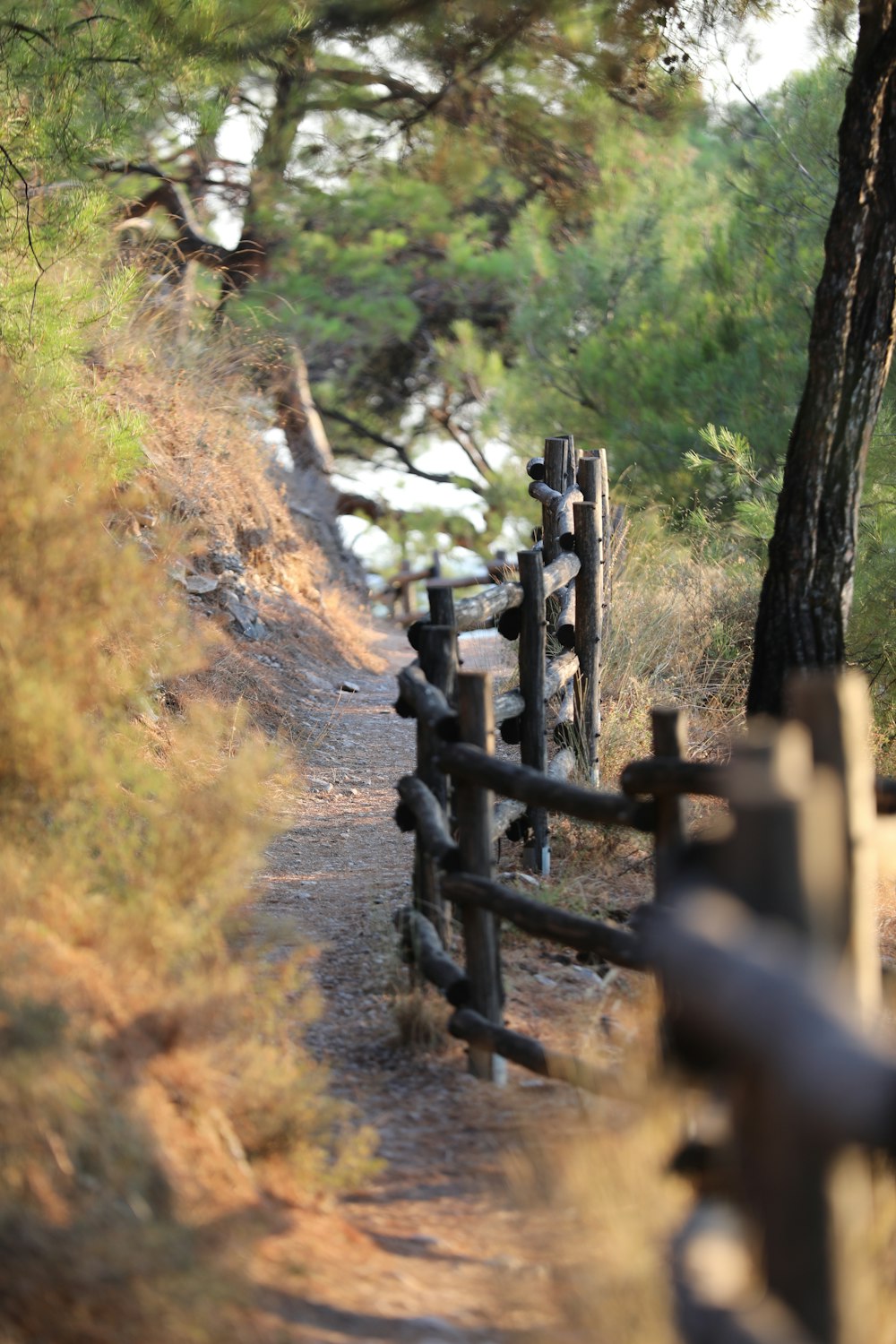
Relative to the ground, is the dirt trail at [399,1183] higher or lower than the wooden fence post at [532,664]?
lower

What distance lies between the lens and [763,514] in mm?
8195

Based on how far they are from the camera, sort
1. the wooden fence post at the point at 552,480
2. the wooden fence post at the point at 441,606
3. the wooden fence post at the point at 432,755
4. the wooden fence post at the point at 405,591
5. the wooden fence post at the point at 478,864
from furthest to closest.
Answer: the wooden fence post at the point at 405,591 → the wooden fence post at the point at 552,480 → the wooden fence post at the point at 441,606 → the wooden fence post at the point at 432,755 → the wooden fence post at the point at 478,864

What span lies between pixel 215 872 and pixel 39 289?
4111 mm

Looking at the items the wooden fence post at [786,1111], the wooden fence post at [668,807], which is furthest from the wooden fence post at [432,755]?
the wooden fence post at [786,1111]

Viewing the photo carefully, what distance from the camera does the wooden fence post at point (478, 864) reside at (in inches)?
154

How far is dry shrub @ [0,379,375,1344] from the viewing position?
236 centimetres

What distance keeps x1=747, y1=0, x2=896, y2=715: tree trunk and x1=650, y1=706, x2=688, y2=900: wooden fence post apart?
4.64ft

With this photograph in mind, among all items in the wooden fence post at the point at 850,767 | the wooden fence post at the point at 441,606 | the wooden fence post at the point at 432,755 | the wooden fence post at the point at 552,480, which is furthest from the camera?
the wooden fence post at the point at 552,480

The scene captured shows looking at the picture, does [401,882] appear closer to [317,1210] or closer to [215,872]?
[215,872]

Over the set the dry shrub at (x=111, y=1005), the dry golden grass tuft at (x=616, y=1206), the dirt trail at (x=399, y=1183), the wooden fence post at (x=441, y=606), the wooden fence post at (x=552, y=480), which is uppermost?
the wooden fence post at (x=552, y=480)

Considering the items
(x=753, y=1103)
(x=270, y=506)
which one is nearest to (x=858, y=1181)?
(x=753, y=1103)

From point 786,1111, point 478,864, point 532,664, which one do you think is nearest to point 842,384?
point 532,664

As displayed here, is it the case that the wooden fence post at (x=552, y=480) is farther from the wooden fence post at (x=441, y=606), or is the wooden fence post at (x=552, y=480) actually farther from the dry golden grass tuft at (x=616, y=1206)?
the dry golden grass tuft at (x=616, y=1206)

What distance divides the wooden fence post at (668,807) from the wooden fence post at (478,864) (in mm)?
584
